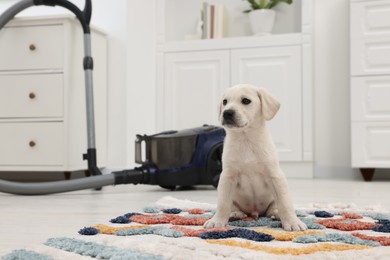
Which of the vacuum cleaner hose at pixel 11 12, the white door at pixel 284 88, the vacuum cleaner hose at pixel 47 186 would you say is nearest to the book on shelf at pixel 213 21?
the white door at pixel 284 88

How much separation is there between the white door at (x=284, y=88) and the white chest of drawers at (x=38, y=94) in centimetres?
139

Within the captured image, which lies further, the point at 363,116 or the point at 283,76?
the point at 283,76

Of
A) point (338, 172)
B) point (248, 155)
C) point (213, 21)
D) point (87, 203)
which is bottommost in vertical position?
point (338, 172)

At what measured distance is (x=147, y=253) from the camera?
952 millimetres

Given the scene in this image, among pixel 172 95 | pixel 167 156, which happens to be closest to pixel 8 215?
pixel 167 156

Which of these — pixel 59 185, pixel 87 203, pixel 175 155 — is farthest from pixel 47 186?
pixel 175 155

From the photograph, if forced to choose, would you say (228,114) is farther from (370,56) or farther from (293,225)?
(370,56)

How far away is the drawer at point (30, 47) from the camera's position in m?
2.90

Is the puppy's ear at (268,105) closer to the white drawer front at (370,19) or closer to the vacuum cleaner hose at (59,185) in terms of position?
the vacuum cleaner hose at (59,185)

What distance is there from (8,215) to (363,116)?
2.38m

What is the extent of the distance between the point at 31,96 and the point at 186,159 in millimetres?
1076

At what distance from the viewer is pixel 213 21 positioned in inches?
151

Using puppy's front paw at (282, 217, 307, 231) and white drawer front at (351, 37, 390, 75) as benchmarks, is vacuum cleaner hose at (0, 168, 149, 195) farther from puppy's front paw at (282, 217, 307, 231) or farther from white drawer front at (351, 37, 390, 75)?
white drawer front at (351, 37, 390, 75)

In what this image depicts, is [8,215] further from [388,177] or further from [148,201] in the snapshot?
[388,177]
